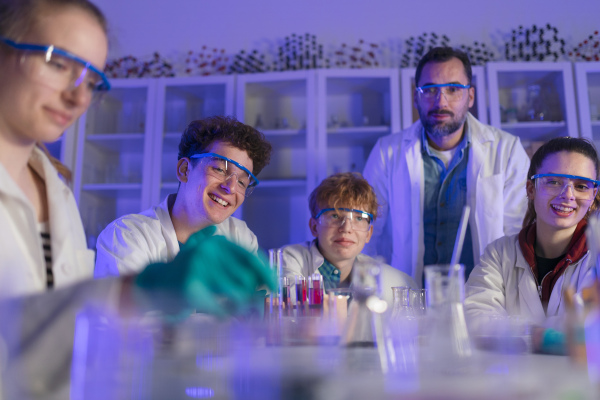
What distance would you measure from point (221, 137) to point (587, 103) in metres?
2.92

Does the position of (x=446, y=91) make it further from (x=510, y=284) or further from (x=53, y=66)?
(x=53, y=66)

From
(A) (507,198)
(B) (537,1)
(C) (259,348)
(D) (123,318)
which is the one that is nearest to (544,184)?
(A) (507,198)

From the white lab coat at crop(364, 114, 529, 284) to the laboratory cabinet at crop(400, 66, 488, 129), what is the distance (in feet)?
2.69

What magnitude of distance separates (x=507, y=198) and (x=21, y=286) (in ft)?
7.90

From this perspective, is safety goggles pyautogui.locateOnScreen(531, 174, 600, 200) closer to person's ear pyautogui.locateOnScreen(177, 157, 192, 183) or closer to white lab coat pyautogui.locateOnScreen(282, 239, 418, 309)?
white lab coat pyautogui.locateOnScreen(282, 239, 418, 309)

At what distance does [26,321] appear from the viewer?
79 centimetres

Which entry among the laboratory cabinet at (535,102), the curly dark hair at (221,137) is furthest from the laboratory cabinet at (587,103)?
the curly dark hair at (221,137)

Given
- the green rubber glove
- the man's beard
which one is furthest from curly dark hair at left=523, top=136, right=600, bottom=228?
the green rubber glove

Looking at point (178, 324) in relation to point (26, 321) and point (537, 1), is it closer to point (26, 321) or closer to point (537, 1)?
point (26, 321)

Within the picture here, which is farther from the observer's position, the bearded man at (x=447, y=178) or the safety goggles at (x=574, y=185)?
the bearded man at (x=447, y=178)

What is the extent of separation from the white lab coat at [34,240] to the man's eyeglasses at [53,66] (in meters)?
0.17

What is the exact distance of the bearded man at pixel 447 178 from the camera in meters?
2.65

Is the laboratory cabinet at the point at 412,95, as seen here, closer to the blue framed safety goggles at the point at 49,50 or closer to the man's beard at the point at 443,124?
the man's beard at the point at 443,124

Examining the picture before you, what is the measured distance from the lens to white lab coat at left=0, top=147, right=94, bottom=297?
85 centimetres
